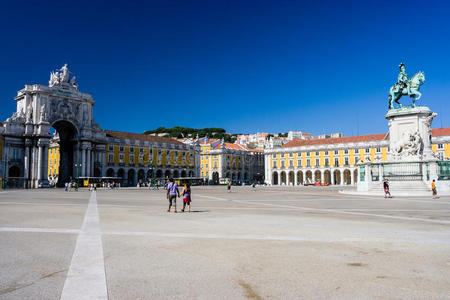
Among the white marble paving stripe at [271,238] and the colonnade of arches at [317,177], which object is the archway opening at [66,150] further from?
the white marble paving stripe at [271,238]

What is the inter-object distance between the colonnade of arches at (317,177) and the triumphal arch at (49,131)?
4739 centimetres

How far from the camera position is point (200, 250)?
669cm

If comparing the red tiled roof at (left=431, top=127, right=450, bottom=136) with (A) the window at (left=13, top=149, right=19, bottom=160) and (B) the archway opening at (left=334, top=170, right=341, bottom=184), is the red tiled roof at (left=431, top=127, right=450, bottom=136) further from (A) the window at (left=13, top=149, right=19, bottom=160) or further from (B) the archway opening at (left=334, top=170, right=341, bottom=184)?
(A) the window at (left=13, top=149, right=19, bottom=160)

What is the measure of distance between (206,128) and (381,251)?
18378 cm

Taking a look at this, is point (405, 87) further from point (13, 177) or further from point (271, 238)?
point (13, 177)

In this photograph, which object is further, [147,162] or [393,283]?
[147,162]

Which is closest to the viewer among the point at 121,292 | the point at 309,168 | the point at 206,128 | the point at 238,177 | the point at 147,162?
the point at 121,292

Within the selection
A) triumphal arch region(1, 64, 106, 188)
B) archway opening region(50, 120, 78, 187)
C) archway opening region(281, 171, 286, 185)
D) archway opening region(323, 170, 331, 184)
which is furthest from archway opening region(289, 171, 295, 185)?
archway opening region(50, 120, 78, 187)

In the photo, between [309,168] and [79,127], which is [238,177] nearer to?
[309,168]

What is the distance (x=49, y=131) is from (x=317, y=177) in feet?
206

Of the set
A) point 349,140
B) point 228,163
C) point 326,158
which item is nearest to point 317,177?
point 326,158

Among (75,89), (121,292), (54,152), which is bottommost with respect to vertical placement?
(121,292)

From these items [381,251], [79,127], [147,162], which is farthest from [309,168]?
[381,251]

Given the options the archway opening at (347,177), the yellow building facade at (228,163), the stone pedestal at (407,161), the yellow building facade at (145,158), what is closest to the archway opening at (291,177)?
the yellow building facade at (228,163)
